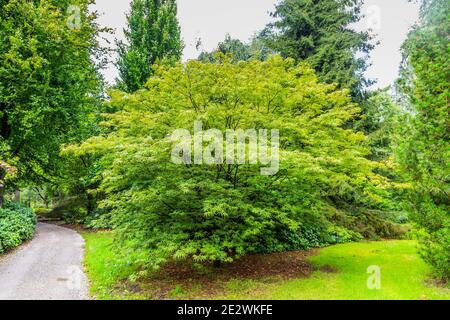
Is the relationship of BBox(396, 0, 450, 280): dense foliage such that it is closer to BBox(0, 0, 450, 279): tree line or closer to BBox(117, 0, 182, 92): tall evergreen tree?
BBox(0, 0, 450, 279): tree line

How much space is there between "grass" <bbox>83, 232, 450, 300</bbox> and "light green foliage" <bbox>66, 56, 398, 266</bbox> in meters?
0.85

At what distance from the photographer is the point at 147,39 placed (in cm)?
1778

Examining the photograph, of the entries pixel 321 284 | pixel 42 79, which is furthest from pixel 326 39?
pixel 42 79

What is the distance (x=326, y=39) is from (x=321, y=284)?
13.0 meters

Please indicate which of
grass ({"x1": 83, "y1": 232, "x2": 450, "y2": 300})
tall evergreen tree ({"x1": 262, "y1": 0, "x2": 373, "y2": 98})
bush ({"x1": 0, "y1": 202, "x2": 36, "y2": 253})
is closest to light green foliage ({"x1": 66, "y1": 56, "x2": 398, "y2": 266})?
grass ({"x1": 83, "y1": 232, "x2": 450, "y2": 300})

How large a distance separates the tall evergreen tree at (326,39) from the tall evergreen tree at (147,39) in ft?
18.6

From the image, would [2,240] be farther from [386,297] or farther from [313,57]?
[313,57]

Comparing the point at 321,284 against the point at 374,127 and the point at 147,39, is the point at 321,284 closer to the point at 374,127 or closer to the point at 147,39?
the point at 374,127

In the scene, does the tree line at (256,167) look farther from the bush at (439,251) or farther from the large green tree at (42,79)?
the large green tree at (42,79)

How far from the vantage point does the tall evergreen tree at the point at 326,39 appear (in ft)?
51.6

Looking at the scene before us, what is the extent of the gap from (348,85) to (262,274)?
10606 millimetres

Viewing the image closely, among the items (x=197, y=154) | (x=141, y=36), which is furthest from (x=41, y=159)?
(x=197, y=154)

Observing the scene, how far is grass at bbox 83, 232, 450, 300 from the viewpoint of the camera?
648cm

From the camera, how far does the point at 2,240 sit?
10.5m
